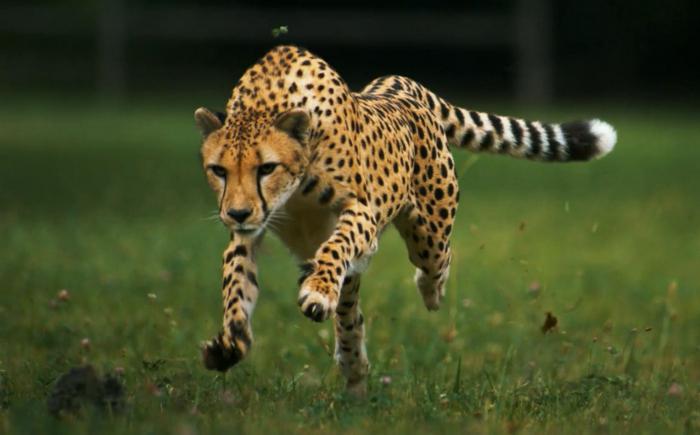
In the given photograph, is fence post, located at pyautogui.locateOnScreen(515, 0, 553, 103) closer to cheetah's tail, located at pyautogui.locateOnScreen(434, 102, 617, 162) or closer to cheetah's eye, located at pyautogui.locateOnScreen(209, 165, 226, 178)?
cheetah's tail, located at pyautogui.locateOnScreen(434, 102, 617, 162)

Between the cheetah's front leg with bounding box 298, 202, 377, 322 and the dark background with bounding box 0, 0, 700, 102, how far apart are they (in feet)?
75.2

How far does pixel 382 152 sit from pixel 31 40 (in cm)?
2577

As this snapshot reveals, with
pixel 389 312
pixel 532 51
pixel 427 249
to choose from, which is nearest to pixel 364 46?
pixel 532 51

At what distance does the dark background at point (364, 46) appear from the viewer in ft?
92.1

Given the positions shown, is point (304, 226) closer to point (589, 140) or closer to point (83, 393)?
point (83, 393)

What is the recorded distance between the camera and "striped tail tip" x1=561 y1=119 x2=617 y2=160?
242 inches

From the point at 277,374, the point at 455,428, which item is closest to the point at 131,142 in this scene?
the point at 277,374

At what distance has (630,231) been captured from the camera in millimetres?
11508

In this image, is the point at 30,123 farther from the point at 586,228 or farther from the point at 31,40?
the point at 586,228

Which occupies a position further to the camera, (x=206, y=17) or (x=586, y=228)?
(x=206, y=17)

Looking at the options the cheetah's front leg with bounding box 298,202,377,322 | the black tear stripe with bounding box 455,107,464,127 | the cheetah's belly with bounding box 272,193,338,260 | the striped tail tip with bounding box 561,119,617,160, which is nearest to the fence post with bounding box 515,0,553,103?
the striped tail tip with bounding box 561,119,617,160

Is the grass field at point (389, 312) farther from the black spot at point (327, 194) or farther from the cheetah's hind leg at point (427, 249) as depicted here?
the black spot at point (327, 194)

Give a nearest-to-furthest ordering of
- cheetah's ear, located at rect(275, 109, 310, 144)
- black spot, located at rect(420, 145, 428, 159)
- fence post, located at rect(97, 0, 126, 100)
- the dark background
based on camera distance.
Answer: cheetah's ear, located at rect(275, 109, 310, 144), black spot, located at rect(420, 145, 428, 159), fence post, located at rect(97, 0, 126, 100), the dark background

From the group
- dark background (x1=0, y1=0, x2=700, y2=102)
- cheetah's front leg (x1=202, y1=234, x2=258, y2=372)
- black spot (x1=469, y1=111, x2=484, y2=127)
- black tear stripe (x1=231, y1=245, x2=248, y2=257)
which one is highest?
black spot (x1=469, y1=111, x2=484, y2=127)
